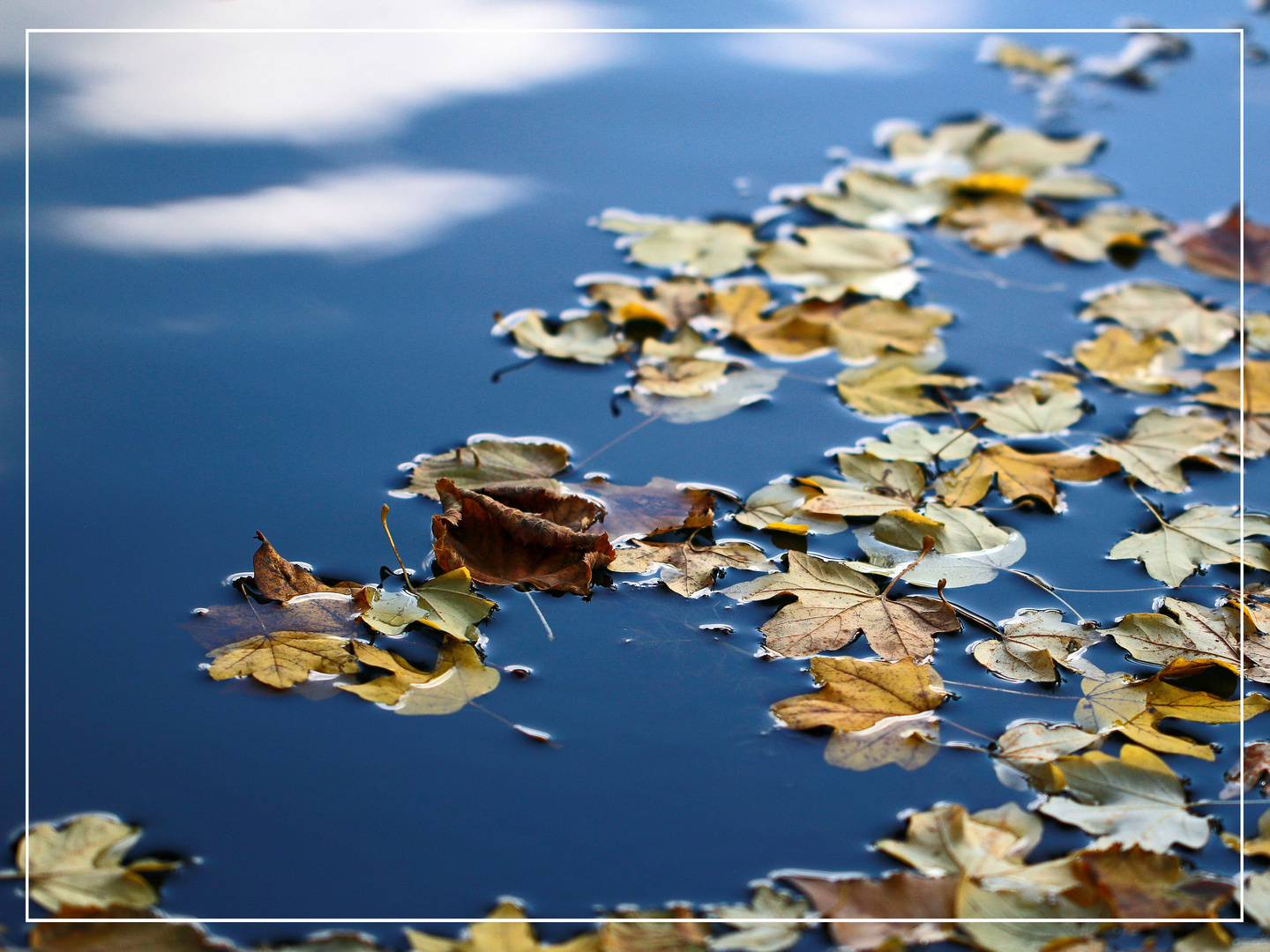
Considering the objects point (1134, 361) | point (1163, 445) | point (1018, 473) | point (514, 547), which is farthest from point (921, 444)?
point (514, 547)

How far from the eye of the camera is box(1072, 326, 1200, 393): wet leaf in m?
1.38

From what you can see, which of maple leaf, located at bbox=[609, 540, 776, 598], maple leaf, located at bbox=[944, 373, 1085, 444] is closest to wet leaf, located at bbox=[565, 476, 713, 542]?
maple leaf, located at bbox=[609, 540, 776, 598]

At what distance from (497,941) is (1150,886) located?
1.51 feet

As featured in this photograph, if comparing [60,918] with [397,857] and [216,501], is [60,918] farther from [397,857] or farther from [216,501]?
[216,501]

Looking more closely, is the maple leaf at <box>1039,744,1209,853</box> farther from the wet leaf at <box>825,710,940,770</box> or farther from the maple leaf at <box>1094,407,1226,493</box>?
the maple leaf at <box>1094,407,1226,493</box>

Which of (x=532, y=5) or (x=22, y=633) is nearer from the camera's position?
(x=22, y=633)

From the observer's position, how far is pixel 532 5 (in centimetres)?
220

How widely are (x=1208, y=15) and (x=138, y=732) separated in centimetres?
253

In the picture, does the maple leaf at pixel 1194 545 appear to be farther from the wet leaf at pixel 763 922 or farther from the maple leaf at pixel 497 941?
the maple leaf at pixel 497 941

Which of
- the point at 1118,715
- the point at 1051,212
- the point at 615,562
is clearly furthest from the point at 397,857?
the point at 1051,212

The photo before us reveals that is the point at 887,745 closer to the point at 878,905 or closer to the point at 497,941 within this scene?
the point at 878,905

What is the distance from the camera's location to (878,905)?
0.75m

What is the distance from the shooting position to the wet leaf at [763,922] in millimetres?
729

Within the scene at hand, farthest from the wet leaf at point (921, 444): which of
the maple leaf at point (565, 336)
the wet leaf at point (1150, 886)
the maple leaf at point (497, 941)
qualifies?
the maple leaf at point (497, 941)
